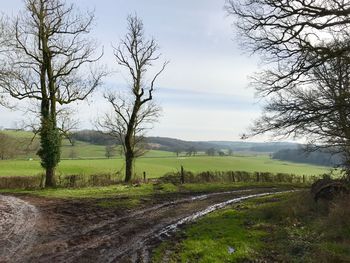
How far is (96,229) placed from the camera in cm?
1593

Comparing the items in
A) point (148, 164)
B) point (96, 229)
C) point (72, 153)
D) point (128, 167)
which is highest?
point (72, 153)

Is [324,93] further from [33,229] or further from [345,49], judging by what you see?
[33,229]

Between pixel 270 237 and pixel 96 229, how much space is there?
650 cm

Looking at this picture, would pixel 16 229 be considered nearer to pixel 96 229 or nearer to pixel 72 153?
pixel 96 229

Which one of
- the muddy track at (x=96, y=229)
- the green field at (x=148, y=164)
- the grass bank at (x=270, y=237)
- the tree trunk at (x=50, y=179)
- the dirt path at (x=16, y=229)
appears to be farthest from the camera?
the green field at (x=148, y=164)

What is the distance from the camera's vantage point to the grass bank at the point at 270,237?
11969 millimetres

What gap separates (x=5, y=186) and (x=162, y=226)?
23.2 m

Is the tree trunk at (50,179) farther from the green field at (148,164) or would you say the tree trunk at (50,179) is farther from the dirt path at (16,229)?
the green field at (148,164)

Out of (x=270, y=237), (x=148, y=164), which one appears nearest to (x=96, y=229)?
(x=270, y=237)

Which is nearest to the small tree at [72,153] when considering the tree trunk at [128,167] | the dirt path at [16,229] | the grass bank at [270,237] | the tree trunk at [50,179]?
the tree trunk at [128,167]

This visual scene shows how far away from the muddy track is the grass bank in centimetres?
97

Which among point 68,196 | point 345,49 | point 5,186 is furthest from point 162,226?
point 5,186

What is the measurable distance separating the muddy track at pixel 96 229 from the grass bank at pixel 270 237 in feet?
3.18

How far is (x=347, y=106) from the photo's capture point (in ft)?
53.1
